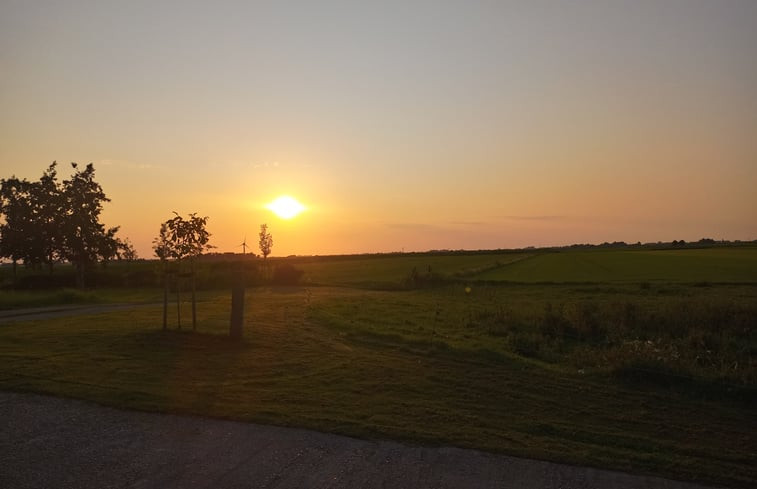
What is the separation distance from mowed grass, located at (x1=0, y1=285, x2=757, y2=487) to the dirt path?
382mm

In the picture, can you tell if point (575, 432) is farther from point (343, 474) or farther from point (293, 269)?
point (293, 269)

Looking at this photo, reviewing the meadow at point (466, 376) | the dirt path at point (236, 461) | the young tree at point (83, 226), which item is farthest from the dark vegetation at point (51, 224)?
the dirt path at point (236, 461)

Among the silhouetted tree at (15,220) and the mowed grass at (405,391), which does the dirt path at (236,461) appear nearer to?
the mowed grass at (405,391)

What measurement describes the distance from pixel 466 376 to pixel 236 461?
6.05 metres

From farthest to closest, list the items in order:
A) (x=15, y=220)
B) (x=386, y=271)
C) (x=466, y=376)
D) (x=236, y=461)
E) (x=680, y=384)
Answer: (x=386, y=271)
(x=15, y=220)
(x=466, y=376)
(x=680, y=384)
(x=236, y=461)

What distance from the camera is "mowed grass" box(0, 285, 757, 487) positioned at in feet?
27.4

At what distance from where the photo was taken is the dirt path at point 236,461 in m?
7.00

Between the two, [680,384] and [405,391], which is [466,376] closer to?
[405,391]

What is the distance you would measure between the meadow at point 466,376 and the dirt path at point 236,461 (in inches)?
14.8

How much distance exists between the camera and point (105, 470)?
7.28 meters

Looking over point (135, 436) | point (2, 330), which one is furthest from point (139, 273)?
point (135, 436)

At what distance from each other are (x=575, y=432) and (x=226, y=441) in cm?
516

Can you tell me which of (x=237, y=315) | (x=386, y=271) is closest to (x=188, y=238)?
(x=237, y=315)

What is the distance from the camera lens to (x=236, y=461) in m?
7.61
